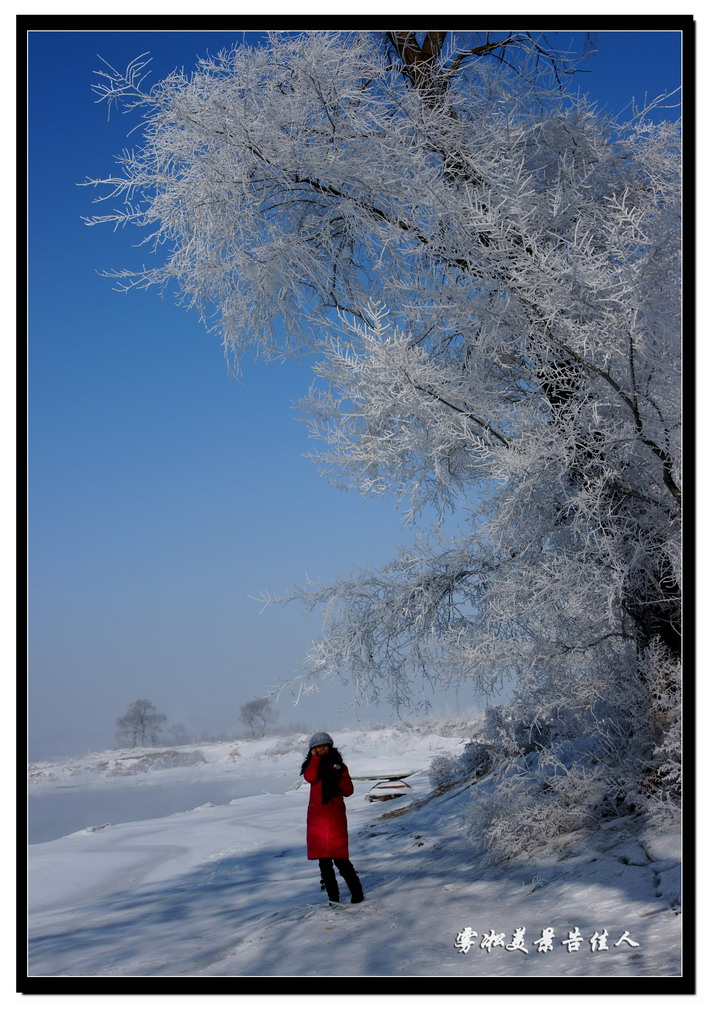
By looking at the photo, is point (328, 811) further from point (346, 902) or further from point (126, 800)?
point (126, 800)

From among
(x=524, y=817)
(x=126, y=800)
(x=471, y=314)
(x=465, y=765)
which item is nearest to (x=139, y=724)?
(x=126, y=800)

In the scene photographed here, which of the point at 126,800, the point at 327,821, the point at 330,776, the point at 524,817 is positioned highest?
the point at 330,776

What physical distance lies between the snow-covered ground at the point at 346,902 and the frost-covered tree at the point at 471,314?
78cm

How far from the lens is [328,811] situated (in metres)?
4.36

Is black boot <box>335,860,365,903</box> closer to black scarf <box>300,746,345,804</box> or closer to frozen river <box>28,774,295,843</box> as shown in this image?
black scarf <box>300,746,345,804</box>

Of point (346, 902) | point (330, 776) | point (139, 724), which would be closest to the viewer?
point (330, 776)

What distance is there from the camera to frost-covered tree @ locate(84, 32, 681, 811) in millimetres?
4285

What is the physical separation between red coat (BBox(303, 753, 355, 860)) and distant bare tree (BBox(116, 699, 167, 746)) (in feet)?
7.58

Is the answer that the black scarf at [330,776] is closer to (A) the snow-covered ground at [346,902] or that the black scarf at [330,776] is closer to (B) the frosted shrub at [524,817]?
(A) the snow-covered ground at [346,902]

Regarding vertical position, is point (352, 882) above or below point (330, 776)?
below

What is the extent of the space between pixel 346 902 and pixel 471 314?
353cm

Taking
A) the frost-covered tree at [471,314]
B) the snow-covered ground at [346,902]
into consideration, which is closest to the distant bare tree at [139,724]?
the snow-covered ground at [346,902]

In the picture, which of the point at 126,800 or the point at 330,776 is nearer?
the point at 330,776

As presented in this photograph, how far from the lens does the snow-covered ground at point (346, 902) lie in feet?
11.3
